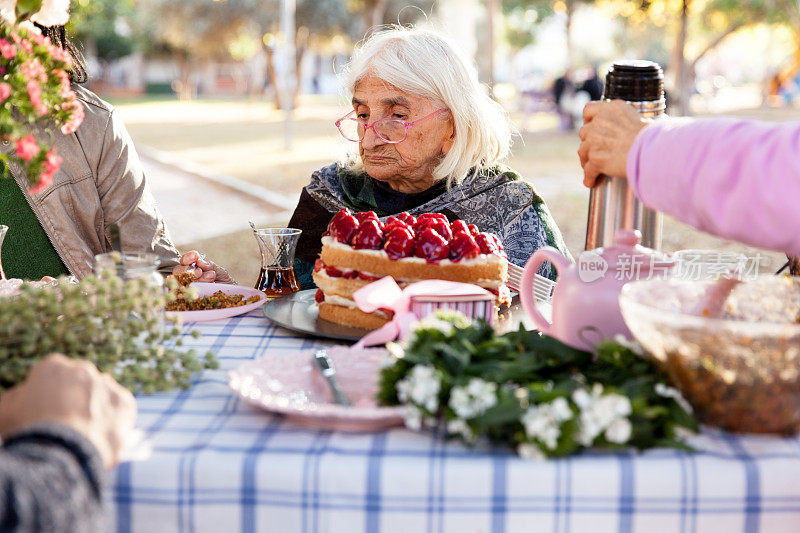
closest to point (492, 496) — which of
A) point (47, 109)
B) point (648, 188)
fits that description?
point (648, 188)

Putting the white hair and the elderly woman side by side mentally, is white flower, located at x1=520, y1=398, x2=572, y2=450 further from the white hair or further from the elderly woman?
the white hair

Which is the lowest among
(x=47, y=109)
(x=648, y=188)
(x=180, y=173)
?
(x=180, y=173)

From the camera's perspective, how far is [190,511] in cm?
128

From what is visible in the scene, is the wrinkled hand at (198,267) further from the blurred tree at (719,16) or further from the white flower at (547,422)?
the blurred tree at (719,16)

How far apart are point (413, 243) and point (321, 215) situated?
150 cm

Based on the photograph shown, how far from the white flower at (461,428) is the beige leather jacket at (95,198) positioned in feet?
7.07

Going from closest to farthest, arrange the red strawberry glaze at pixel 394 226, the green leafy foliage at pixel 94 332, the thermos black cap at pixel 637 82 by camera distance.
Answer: the green leafy foliage at pixel 94 332
the thermos black cap at pixel 637 82
the red strawberry glaze at pixel 394 226

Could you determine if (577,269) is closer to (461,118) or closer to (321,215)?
Result: (461,118)

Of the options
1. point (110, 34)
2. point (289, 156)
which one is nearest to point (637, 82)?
point (289, 156)

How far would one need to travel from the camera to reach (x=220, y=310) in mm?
2195

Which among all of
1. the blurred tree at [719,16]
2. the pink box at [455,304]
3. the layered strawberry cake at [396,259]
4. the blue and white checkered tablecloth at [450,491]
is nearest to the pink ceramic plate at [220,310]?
the layered strawberry cake at [396,259]

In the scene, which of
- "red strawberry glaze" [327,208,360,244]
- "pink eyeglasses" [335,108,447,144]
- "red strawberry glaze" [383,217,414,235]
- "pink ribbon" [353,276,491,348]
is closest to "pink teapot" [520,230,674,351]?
"pink ribbon" [353,276,491,348]

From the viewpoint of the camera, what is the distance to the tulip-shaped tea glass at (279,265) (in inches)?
102

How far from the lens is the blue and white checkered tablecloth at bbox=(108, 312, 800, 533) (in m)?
1.24
